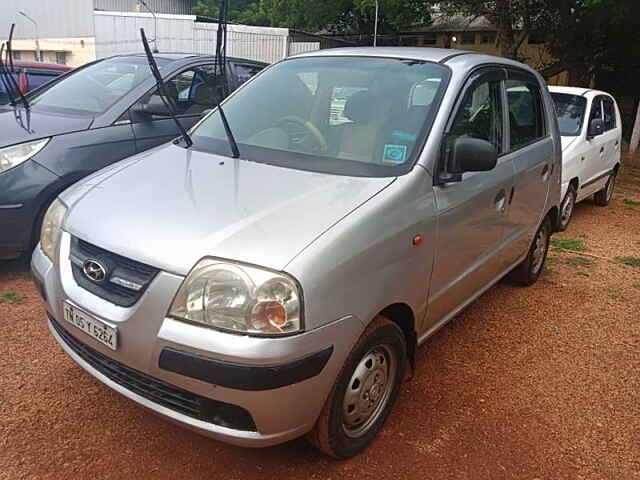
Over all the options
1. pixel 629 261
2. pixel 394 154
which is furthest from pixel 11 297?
pixel 629 261

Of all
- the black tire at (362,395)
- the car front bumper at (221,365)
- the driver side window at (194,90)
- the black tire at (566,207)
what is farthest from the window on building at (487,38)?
the car front bumper at (221,365)

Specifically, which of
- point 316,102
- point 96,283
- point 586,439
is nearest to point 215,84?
point 316,102

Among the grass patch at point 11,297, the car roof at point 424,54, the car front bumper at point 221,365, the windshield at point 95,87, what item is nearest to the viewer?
the car front bumper at point 221,365

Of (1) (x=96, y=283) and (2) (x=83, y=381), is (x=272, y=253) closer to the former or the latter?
(1) (x=96, y=283)

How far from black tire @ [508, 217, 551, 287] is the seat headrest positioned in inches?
81.6

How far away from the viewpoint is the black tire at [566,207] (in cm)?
632

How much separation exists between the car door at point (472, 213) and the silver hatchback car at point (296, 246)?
0.01 metres

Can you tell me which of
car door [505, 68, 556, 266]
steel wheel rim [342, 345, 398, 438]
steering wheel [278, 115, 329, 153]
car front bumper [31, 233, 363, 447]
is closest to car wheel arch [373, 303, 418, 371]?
steel wheel rim [342, 345, 398, 438]

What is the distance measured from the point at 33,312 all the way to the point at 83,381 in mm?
996

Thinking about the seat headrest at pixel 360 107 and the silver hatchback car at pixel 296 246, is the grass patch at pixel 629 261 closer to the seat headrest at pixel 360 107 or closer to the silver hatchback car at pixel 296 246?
the silver hatchback car at pixel 296 246

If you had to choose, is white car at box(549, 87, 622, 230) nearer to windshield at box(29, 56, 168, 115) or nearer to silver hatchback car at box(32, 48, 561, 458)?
silver hatchback car at box(32, 48, 561, 458)

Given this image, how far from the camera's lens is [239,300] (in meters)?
1.98

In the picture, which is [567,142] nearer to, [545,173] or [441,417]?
[545,173]

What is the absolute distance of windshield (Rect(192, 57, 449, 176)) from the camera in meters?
2.77
